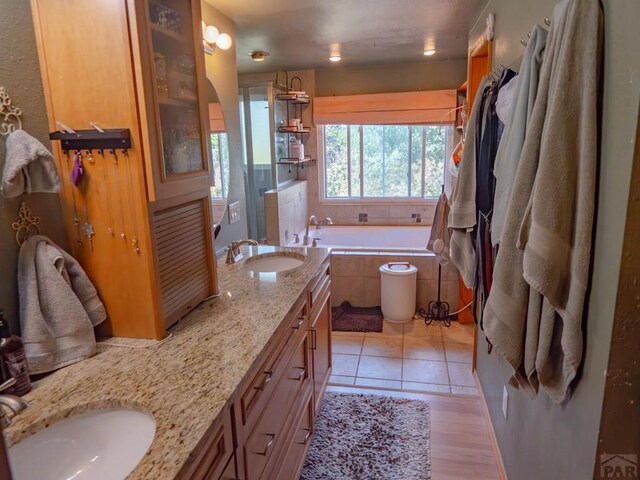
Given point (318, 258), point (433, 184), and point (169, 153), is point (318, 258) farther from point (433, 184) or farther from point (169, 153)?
→ point (433, 184)

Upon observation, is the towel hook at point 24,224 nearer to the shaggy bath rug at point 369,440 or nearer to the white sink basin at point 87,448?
the white sink basin at point 87,448

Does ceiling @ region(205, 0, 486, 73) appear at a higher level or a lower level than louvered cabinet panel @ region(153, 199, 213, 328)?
higher

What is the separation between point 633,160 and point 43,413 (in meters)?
1.41

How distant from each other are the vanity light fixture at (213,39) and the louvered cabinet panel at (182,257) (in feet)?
3.76

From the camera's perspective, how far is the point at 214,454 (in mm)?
1019

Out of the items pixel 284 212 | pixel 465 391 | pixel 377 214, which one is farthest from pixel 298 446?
pixel 377 214

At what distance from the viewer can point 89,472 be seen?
3.19 feet

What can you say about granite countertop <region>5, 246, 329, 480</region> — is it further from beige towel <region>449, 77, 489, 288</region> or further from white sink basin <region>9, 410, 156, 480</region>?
beige towel <region>449, 77, 489, 288</region>

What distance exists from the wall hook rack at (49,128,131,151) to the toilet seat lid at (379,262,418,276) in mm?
2689

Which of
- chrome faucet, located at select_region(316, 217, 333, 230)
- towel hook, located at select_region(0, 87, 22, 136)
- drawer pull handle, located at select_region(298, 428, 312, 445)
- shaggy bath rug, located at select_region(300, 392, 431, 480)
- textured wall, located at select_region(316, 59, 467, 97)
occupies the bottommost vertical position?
shaggy bath rug, located at select_region(300, 392, 431, 480)

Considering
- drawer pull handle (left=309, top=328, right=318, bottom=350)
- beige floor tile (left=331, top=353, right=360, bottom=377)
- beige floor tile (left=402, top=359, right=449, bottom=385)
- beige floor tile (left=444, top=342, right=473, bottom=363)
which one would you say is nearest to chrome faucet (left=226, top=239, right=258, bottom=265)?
drawer pull handle (left=309, top=328, right=318, bottom=350)

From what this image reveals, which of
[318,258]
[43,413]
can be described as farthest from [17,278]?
[318,258]

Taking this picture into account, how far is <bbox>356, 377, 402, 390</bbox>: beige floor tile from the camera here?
2.72 metres

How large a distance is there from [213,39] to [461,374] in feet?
8.48
